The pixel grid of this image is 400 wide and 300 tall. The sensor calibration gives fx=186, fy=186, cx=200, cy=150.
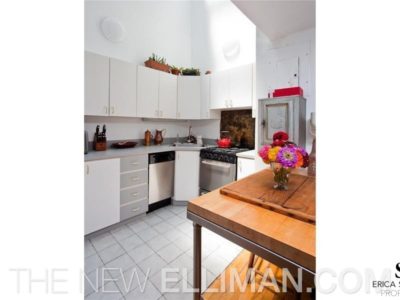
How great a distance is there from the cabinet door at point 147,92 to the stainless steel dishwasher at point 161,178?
2.34ft

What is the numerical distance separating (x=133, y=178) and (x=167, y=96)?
1.46 meters

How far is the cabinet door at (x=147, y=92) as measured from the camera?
2775 mm

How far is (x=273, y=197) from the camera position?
3.17 ft

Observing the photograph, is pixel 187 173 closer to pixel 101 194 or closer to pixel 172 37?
pixel 101 194

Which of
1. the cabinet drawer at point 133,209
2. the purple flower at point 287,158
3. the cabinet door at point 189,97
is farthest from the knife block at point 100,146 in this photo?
the purple flower at point 287,158

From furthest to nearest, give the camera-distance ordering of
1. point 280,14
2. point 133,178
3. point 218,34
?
point 218,34
point 133,178
point 280,14

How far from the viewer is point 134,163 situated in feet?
7.99

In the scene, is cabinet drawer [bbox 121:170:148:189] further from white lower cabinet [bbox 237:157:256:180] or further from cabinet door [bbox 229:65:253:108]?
cabinet door [bbox 229:65:253:108]

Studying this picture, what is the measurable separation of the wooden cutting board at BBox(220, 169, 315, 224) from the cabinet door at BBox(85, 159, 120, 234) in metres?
1.62

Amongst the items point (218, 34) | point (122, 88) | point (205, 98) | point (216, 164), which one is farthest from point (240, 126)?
point (122, 88)

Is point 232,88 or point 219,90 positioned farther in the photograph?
point 219,90

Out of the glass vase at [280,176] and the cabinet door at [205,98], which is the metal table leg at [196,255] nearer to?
the glass vase at [280,176]

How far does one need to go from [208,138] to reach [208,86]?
954 mm
